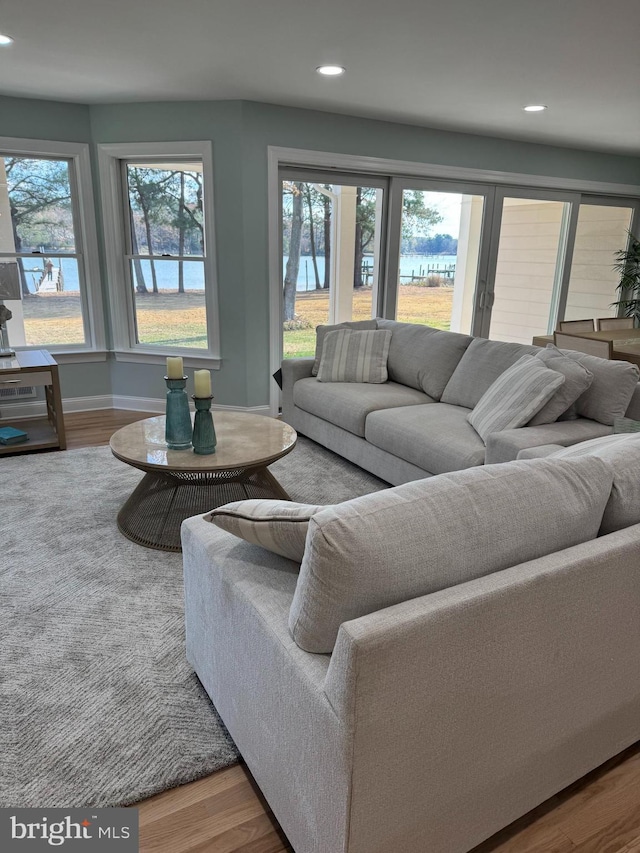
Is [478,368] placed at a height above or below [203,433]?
above

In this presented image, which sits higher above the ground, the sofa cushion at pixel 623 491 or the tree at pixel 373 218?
the tree at pixel 373 218

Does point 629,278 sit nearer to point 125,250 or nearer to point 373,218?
point 373,218

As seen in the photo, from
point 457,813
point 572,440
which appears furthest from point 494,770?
point 572,440

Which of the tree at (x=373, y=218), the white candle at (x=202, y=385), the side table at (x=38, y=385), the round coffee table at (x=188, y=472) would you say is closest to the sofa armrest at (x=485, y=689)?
the round coffee table at (x=188, y=472)

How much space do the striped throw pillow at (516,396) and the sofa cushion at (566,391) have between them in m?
0.05

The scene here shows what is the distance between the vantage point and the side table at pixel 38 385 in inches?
148

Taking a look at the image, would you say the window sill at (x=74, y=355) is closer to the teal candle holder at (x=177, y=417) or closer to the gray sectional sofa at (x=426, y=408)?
the gray sectional sofa at (x=426, y=408)

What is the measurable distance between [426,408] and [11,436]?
2774 mm

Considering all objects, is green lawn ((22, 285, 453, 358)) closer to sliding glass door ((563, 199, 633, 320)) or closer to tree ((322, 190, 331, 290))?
tree ((322, 190, 331, 290))

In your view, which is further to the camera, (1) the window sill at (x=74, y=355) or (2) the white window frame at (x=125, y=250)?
(1) the window sill at (x=74, y=355)

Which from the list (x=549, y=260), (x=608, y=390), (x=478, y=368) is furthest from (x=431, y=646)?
(x=549, y=260)

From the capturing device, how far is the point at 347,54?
126 inches

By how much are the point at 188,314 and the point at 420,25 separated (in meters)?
2.81

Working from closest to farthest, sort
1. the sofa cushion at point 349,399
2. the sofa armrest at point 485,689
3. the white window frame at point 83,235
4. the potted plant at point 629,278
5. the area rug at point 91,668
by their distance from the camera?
the sofa armrest at point 485,689 < the area rug at point 91,668 < the sofa cushion at point 349,399 < the white window frame at point 83,235 < the potted plant at point 629,278
